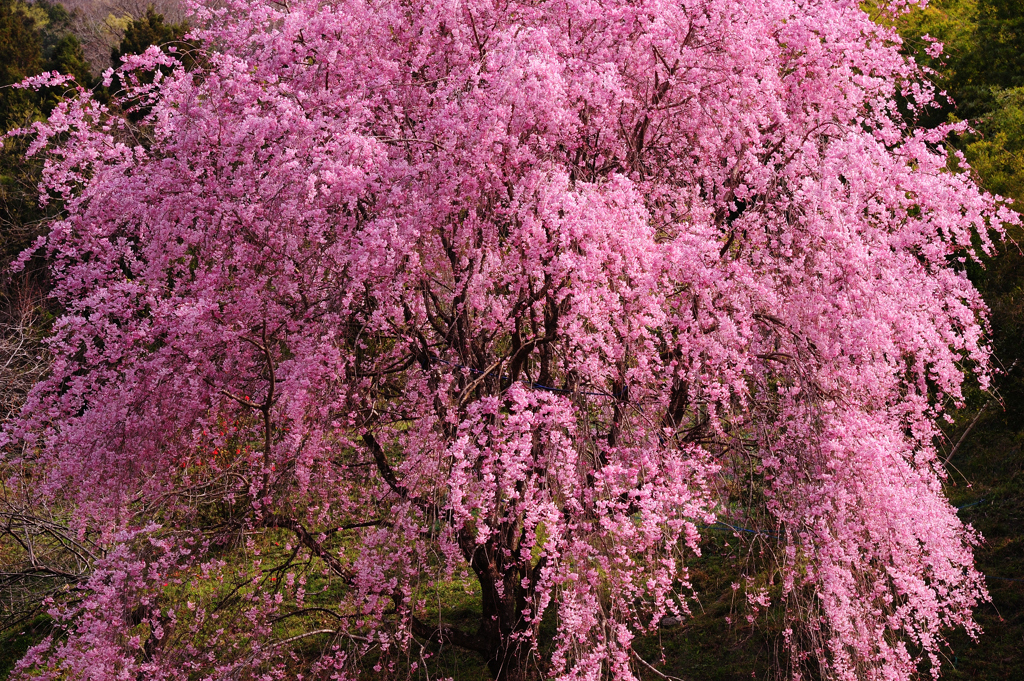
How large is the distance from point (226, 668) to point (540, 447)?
8.18 feet

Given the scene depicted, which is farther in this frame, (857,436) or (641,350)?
(641,350)

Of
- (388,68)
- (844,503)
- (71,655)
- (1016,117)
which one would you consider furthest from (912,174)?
(1016,117)

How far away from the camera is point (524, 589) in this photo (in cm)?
651

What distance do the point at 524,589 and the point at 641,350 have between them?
206cm

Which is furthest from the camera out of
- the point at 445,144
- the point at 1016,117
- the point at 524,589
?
the point at 1016,117

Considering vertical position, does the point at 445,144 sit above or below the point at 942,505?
above

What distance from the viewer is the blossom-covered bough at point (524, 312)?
528 cm

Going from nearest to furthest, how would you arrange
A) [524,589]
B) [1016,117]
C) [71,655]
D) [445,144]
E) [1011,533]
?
[445,144], [71,655], [524,589], [1011,533], [1016,117]

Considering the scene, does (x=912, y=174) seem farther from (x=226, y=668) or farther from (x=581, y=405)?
(x=226, y=668)

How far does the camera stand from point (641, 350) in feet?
19.7

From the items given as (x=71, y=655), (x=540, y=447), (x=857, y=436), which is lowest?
(x=71, y=655)

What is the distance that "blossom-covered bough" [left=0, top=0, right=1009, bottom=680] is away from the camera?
5281 millimetres

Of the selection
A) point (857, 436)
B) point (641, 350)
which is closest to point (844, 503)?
point (857, 436)

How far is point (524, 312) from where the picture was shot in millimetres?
5844
